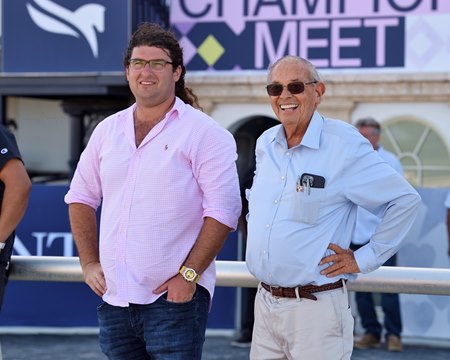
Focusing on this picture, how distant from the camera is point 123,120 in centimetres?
316

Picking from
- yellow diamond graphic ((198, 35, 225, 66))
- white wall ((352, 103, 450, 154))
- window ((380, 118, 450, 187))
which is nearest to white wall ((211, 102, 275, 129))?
yellow diamond graphic ((198, 35, 225, 66))

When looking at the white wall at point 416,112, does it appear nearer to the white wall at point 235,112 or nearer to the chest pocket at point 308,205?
the white wall at point 235,112

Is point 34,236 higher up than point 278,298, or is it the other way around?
point 278,298

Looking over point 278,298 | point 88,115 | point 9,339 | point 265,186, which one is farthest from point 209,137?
point 88,115

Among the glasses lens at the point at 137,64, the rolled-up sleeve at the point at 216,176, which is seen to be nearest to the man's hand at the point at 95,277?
the rolled-up sleeve at the point at 216,176

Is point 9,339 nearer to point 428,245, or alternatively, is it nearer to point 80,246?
point 428,245

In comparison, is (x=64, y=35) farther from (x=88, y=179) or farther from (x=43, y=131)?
→ (x=88, y=179)

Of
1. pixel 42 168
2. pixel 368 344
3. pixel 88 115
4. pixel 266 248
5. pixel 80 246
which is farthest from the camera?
pixel 42 168

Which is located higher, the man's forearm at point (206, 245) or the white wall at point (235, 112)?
the white wall at point (235, 112)

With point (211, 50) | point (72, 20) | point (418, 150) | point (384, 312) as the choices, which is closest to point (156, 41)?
point (384, 312)

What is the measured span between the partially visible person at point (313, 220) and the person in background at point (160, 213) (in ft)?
0.52

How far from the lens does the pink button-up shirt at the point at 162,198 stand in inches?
117

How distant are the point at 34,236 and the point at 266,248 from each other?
498cm

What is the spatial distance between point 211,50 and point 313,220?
29.1ft
